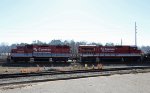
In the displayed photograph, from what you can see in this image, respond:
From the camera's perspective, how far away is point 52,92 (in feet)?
56.4

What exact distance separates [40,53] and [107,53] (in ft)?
38.6

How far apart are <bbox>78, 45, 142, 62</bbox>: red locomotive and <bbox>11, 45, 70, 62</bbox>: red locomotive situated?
9.54 feet

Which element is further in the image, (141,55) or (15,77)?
(141,55)

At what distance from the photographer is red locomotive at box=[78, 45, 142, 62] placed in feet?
158

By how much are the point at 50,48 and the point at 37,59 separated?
2945 mm

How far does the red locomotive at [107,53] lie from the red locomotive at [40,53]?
2908 mm

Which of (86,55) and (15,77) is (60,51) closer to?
(86,55)

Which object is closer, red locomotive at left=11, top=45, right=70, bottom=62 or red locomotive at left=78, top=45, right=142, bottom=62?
red locomotive at left=11, top=45, right=70, bottom=62

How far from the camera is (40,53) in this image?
1816 inches

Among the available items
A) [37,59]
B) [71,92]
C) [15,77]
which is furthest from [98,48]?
[71,92]

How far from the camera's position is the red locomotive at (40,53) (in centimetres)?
4453

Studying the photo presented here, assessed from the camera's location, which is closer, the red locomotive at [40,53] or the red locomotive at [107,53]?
the red locomotive at [40,53]

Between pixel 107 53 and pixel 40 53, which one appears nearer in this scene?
pixel 40 53

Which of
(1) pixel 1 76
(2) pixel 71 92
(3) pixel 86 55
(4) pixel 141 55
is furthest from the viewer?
(4) pixel 141 55
